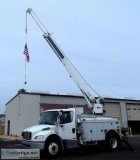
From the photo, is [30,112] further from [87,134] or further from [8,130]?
[87,134]

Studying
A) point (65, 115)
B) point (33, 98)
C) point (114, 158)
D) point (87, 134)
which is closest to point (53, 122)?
point (65, 115)

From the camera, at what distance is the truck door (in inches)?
697

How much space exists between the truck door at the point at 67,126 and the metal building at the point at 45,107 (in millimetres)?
22766

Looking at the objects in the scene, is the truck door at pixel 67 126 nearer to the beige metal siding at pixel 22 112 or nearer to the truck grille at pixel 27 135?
the truck grille at pixel 27 135

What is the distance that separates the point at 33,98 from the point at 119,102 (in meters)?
13.4

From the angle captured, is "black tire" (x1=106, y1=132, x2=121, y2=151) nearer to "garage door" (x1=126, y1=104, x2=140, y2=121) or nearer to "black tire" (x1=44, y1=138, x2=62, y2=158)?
"black tire" (x1=44, y1=138, x2=62, y2=158)

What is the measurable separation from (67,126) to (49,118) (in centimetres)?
112

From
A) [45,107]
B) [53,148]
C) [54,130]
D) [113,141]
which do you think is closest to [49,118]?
[54,130]

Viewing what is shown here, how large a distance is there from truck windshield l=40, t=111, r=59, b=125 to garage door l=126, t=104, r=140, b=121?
32189 millimetres

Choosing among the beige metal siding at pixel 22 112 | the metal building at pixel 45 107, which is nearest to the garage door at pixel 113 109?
the metal building at pixel 45 107

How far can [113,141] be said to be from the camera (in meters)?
20.0

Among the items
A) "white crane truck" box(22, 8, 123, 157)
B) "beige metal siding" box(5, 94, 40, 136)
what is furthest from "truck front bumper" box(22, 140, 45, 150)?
"beige metal siding" box(5, 94, 40, 136)

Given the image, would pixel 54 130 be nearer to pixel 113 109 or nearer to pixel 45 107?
pixel 45 107

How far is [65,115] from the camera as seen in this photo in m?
18.2
